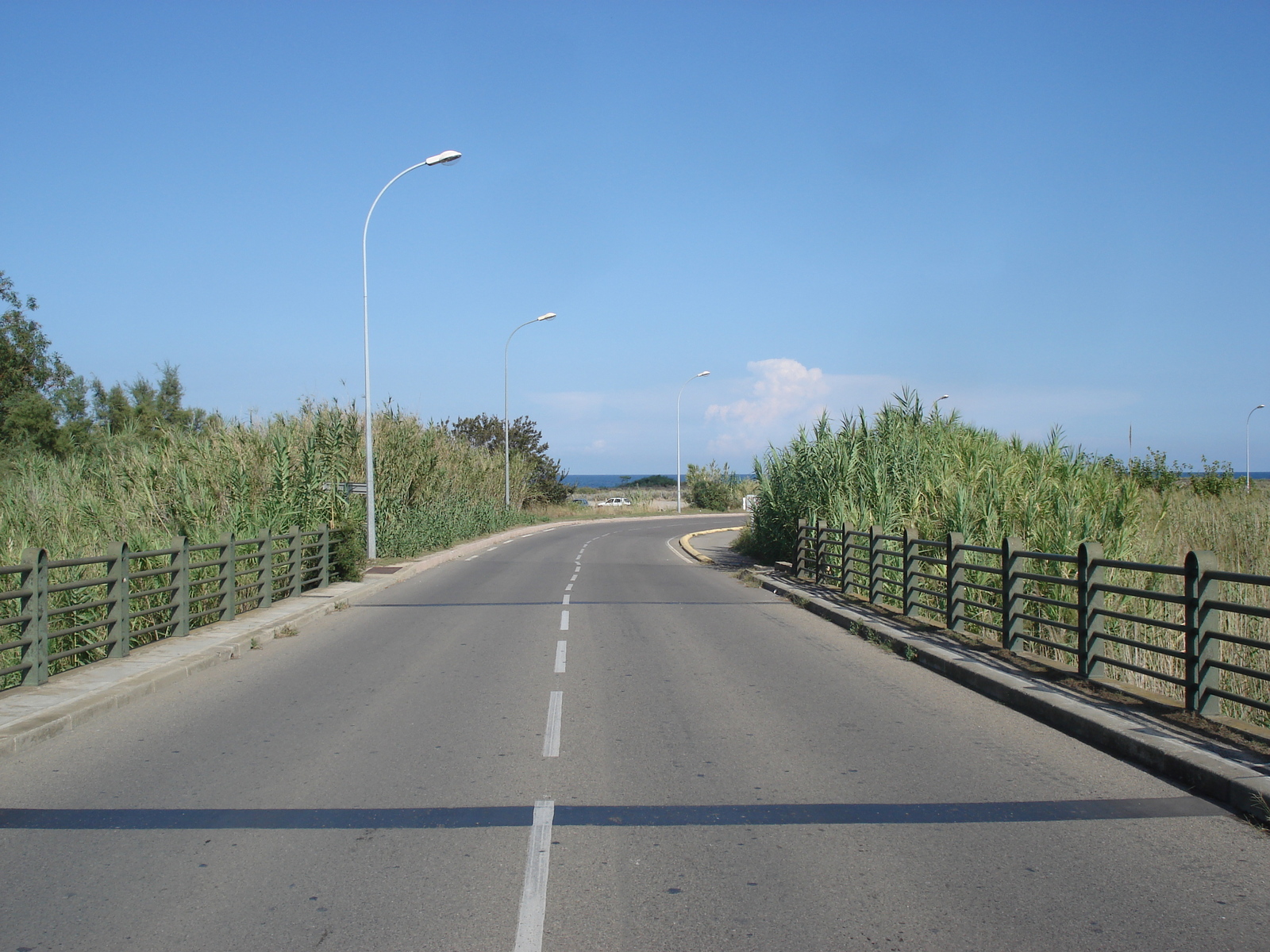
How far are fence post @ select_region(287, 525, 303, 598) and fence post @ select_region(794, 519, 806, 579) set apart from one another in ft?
33.9

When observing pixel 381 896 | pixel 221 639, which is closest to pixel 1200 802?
pixel 381 896

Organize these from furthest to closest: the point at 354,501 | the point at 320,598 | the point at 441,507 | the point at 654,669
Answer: the point at 441,507, the point at 354,501, the point at 320,598, the point at 654,669

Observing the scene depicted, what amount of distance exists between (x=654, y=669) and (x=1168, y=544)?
1181 cm

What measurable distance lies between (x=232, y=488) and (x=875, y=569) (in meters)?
13.1

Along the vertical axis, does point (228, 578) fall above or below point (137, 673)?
above

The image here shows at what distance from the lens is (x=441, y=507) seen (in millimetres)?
31641

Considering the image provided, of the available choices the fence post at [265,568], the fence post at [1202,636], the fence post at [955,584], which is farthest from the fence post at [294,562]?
the fence post at [1202,636]

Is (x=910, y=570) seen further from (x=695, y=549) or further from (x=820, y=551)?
(x=695, y=549)

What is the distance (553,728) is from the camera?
7121mm

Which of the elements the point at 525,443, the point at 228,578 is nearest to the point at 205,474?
the point at 228,578

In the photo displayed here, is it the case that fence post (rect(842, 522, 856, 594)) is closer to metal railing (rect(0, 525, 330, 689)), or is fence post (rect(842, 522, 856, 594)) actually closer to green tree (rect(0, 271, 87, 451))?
metal railing (rect(0, 525, 330, 689))

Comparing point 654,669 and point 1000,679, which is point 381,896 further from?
point 1000,679

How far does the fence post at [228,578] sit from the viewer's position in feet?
41.1

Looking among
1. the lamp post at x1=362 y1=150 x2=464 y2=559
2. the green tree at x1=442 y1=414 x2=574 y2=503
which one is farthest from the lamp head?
the green tree at x1=442 y1=414 x2=574 y2=503
